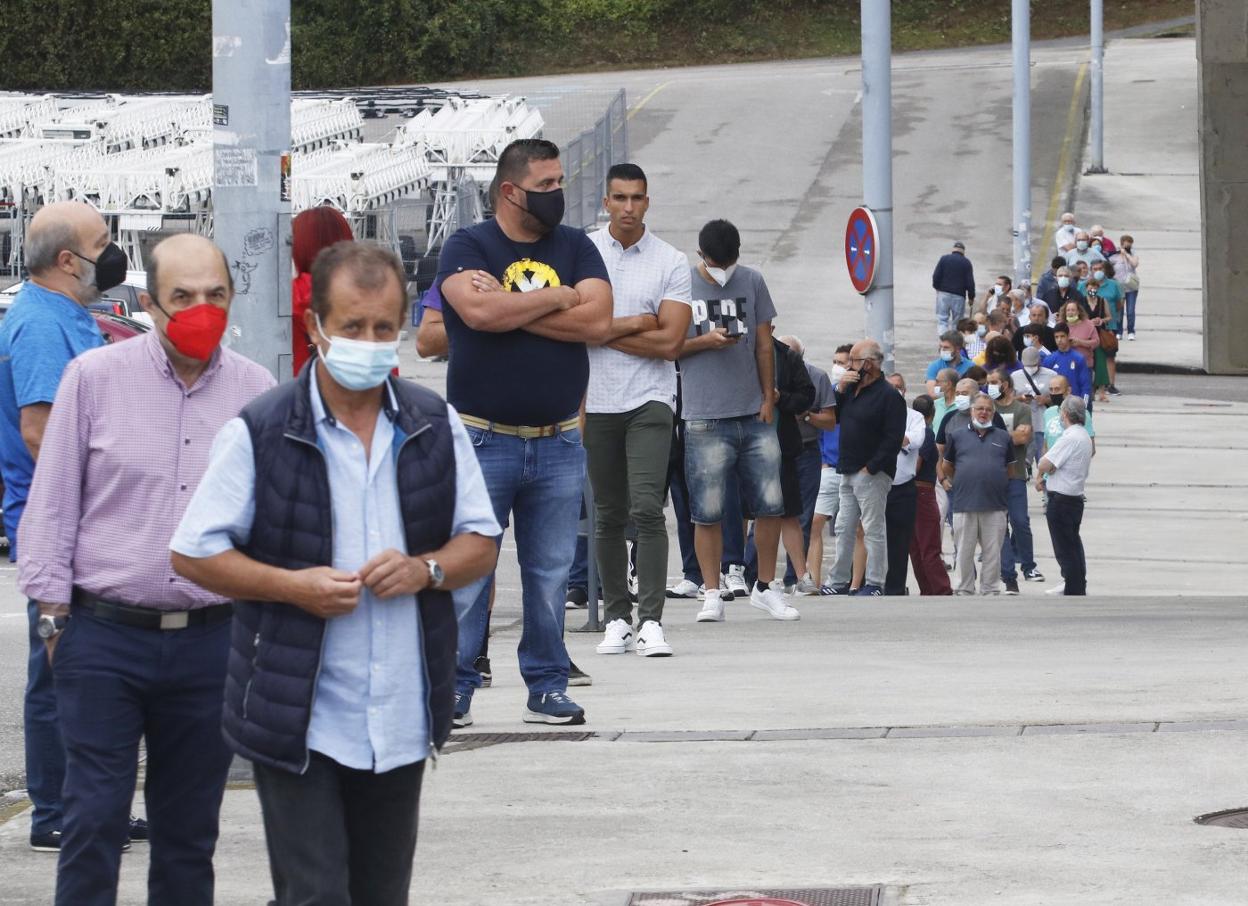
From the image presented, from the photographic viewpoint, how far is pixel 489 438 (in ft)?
23.7

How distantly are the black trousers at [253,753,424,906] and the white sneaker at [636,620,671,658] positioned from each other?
5.17 metres

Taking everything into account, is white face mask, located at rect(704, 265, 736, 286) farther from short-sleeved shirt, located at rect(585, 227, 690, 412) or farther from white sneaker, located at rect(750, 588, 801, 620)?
white sneaker, located at rect(750, 588, 801, 620)

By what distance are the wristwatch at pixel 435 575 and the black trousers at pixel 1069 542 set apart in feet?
42.9

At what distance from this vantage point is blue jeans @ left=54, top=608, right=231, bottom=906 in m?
4.80

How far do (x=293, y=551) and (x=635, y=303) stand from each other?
472 centimetres

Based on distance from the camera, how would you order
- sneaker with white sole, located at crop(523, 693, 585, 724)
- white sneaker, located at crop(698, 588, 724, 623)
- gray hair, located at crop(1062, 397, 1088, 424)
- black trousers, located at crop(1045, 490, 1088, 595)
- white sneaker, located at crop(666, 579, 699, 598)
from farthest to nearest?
1. gray hair, located at crop(1062, 397, 1088, 424)
2. black trousers, located at crop(1045, 490, 1088, 595)
3. white sneaker, located at crop(666, 579, 699, 598)
4. white sneaker, located at crop(698, 588, 724, 623)
5. sneaker with white sole, located at crop(523, 693, 585, 724)

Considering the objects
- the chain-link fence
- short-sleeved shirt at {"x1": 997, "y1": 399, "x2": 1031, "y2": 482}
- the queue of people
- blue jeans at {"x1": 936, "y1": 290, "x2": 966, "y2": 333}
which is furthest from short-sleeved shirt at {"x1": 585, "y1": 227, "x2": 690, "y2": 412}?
the chain-link fence

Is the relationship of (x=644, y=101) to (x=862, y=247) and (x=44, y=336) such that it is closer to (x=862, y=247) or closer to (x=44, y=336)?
(x=862, y=247)

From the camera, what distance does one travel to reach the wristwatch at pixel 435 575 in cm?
416

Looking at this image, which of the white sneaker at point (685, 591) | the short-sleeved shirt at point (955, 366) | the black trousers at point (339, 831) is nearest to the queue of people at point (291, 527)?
the black trousers at point (339, 831)

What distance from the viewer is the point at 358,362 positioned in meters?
4.10

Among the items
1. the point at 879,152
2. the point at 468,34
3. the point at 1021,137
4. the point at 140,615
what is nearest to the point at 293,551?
the point at 140,615

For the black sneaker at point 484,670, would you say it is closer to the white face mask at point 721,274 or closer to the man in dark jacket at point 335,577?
the white face mask at point 721,274

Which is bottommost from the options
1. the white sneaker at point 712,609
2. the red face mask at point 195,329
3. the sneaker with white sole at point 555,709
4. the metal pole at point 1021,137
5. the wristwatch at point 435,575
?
the sneaker with white sole at point 555,709
